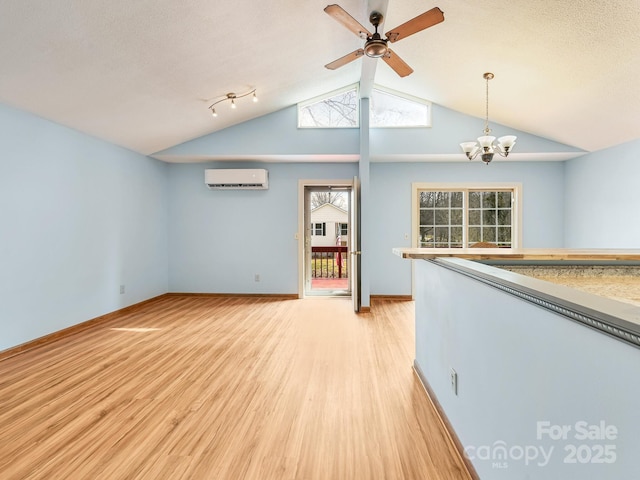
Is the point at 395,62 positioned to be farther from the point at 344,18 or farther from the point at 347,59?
the point at 344,18

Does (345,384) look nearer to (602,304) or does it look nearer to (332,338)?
(332,338)

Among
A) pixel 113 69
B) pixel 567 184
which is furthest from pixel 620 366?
pixel 567 184

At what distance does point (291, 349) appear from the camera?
3021mm

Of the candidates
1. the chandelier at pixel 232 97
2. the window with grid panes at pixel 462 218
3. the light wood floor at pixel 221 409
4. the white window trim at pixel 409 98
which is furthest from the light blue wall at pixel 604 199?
the chandelier at pixel 232 97

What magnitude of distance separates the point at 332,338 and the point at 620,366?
2860 millimetres

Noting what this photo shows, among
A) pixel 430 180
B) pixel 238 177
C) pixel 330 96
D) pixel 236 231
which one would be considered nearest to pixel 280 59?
pixel 330 96

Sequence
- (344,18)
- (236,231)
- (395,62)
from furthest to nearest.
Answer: (236,231)
(395,62)
(344,18)

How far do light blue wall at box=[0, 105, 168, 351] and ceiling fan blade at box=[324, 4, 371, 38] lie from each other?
119 inches

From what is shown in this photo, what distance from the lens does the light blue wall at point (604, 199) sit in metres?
3.94

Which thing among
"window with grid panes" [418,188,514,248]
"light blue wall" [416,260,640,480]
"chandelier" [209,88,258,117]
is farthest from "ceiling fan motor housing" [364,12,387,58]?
"window with grid panes" [418,188,514,248]

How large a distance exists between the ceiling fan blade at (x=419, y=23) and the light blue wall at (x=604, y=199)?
11.5 feet

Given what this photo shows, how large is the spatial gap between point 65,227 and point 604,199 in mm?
6740

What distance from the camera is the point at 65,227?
11.4ft

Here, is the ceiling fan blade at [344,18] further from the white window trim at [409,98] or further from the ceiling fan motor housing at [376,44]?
the white window trim at [409,98]
